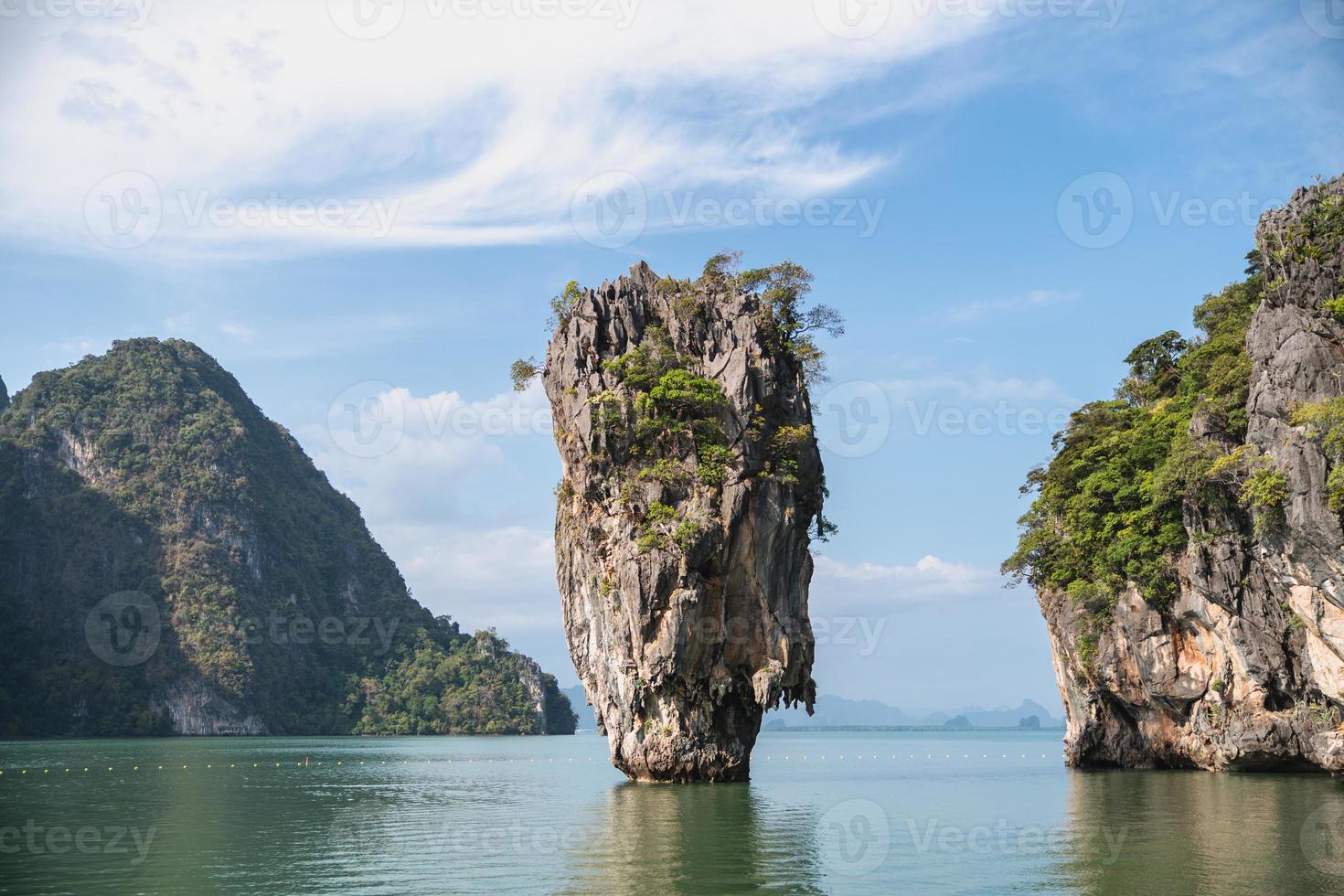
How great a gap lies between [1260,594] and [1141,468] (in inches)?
293

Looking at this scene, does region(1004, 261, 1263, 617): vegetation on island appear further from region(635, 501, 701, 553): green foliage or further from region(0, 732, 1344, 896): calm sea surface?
region(635, 501, 701, 553): green foliage

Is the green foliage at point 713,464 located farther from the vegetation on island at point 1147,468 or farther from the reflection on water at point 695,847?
the vegetation on island at point 1147,468

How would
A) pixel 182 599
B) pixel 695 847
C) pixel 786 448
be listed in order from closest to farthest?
pixel 695 847 < pixel 786 448 < pixel 182 599

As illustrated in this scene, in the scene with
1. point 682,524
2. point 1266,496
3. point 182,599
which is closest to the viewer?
point 1266,496

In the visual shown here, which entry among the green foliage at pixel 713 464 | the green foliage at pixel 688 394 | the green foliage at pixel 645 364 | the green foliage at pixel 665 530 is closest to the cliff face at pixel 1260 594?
the green foliage at pixel 713 464

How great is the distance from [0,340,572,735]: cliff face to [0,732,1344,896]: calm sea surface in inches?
3176

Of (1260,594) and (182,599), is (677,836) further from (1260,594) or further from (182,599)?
(182,599)

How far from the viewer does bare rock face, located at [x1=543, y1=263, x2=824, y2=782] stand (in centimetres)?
3503

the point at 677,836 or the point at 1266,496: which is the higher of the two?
the point at 1266,496

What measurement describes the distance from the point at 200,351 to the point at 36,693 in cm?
6494

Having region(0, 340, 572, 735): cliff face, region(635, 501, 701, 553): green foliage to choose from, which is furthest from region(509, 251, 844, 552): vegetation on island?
region(0, 340, 572, 735): cliff face

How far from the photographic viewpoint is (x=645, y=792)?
112ft

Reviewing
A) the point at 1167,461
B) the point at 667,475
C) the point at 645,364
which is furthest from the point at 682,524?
the point at 1167,461

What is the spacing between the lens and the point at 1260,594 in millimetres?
34844
